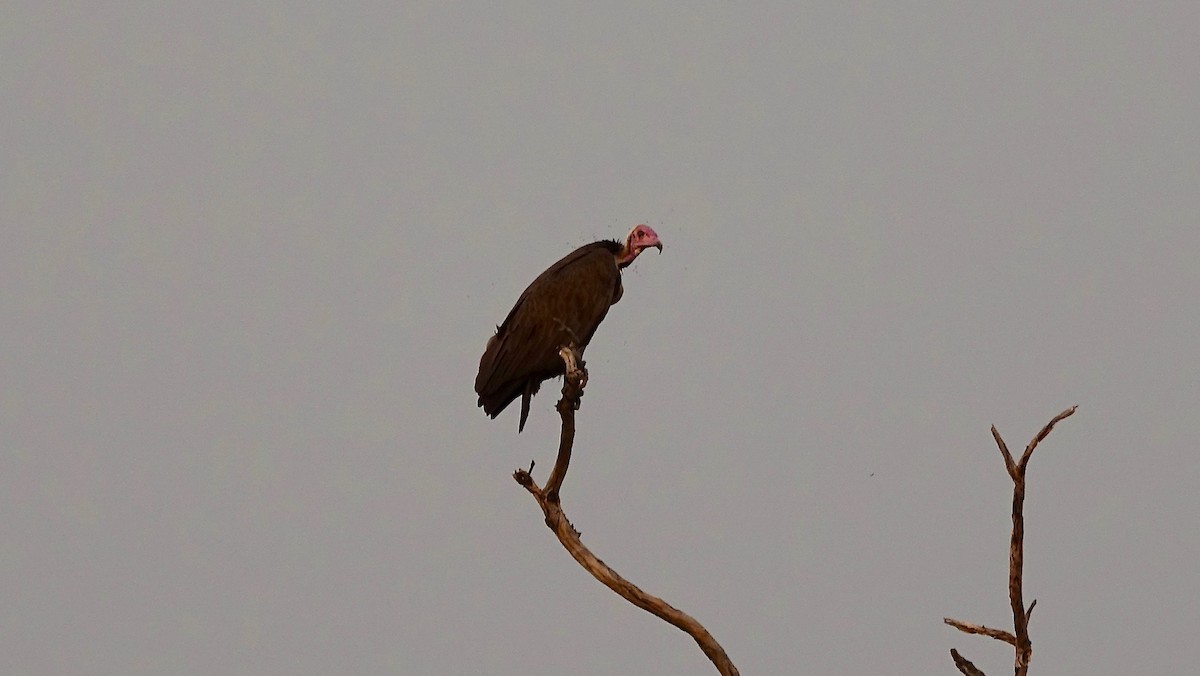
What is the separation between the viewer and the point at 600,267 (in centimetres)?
923

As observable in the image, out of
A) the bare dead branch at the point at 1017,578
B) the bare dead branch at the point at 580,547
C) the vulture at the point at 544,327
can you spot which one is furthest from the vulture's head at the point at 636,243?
the bare dead branch at the point at 1017,578

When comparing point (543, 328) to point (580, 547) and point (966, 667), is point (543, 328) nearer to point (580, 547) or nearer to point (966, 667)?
point (580, 547)

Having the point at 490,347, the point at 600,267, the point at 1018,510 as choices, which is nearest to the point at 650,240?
the point at 600,267

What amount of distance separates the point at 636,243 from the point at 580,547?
2.35 meters

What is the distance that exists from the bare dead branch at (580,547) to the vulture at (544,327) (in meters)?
0.87

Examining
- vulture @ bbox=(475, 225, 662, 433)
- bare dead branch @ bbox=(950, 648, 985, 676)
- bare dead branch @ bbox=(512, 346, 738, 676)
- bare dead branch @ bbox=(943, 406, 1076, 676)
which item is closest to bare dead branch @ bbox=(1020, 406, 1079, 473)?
bare dead branch @ bbox=(943, 406, 1076, 676)

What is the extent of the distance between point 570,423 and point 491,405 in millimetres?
1506

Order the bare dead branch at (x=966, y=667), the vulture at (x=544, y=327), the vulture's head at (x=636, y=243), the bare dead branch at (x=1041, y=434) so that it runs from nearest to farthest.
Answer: the bare dead branch at (x=1041, y=434), the bare dead branch at (x=966, y=667), the vulture at (x=544, y=327), the vulture's head at (x=636, y=243)

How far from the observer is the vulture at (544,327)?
349 inches

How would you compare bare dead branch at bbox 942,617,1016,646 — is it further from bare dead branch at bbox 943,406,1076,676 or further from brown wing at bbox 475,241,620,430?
brown wing at bbox 475,241,620,430

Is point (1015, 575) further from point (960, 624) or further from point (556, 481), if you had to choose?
point (556, 481)

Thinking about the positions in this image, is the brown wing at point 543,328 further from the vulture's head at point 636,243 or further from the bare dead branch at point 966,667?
the bare dead branch at point 966,667

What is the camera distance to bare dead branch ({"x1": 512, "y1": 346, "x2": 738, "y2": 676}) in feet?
25.2

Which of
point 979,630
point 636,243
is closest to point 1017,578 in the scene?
point 979,630
